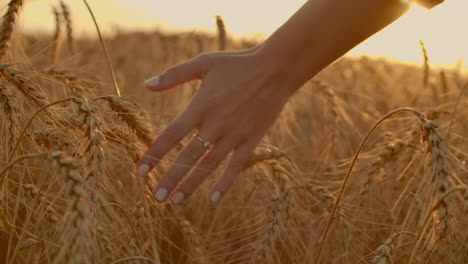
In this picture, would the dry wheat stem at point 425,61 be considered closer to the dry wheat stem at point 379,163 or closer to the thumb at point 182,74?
the dry wheat stem at point 379,163

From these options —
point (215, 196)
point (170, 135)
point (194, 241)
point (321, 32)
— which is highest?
point (321, 32)

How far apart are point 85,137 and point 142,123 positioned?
0.32m

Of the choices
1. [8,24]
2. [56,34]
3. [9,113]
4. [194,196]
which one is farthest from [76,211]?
[56,34]

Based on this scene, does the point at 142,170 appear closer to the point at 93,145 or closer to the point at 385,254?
the point at 93,145

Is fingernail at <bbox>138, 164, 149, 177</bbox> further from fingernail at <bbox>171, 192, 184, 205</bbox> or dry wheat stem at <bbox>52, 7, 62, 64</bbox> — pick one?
dry wheat stem at <bbox>52, 7, 62, 64</bbox>

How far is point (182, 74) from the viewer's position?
5.35 ft

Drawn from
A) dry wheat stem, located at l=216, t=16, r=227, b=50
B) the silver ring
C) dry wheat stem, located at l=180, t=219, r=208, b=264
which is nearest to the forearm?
the silver ring

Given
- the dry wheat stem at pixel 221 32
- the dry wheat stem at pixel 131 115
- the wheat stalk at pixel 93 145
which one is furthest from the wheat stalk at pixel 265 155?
the dry wheat stem at pixel 221 32

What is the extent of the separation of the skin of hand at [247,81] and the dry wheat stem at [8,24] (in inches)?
19.8

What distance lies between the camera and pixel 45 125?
4.42ft

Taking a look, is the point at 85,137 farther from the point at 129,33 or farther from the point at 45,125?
the point at 129,33

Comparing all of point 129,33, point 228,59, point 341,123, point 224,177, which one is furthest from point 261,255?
point 129,33

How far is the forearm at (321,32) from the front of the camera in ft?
4.88

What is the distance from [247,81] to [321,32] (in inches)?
10.8
